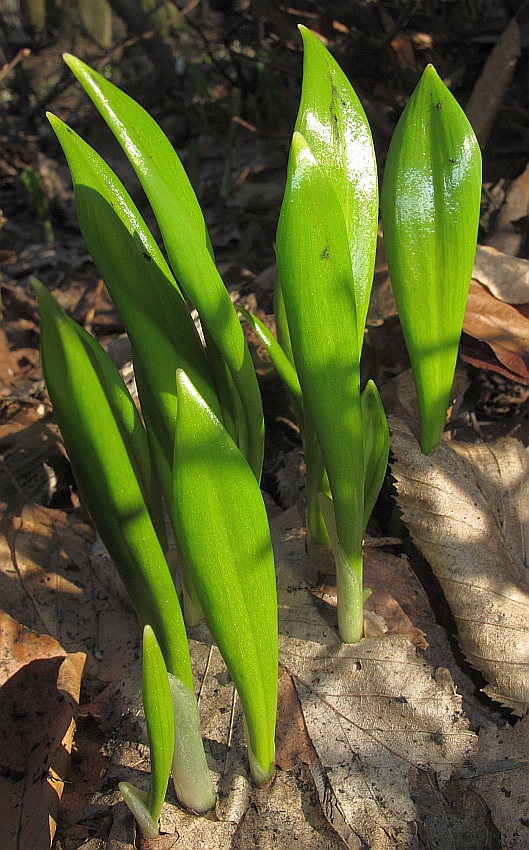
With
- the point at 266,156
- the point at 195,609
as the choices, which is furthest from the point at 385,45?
the point at 195,609

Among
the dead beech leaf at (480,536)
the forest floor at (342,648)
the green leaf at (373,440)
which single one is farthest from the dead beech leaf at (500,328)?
the green leaf at (373,440)

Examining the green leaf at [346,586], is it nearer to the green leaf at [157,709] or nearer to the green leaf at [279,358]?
the green leaf at [279,358]

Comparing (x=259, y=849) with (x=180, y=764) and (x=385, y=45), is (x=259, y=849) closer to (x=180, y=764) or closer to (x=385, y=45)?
(x=180, y=764)

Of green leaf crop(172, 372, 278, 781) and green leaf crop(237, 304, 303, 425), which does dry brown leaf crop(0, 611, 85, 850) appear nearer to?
green leaf crop(172, 372, 278, 781)

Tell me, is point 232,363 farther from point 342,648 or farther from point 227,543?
point 342,648

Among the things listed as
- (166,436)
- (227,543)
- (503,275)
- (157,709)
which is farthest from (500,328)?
(157,709)

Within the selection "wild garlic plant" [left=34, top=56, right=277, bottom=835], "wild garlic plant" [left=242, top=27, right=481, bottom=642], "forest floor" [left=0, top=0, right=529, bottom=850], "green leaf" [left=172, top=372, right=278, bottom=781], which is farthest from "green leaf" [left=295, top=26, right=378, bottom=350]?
"forest floor" [left=0, top=0, right=529, bottom=850]
